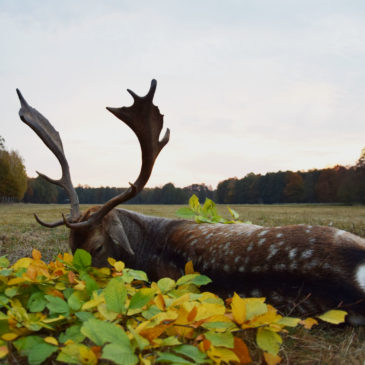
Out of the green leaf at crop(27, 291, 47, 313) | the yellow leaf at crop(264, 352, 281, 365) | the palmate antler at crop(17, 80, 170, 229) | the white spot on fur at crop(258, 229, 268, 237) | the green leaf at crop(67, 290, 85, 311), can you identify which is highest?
the palmate antler at crop(17, 80, 170, 229)

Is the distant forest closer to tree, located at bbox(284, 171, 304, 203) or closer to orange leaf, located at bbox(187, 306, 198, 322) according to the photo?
tree, located at bbox(284, 171, 304, 203)

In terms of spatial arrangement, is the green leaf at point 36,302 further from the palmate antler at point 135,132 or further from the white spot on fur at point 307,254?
the white spot on fur at point 307,254

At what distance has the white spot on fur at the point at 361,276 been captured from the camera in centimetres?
206

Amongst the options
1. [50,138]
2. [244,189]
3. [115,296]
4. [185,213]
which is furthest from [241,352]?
[244,189]

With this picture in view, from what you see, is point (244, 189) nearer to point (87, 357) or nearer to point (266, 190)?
point (266, 190)

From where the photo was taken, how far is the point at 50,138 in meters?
3.80

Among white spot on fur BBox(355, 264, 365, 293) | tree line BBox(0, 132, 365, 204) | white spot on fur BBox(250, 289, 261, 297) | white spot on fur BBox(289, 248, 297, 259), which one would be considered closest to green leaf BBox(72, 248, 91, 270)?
white spot on fur BBox(250, 289, 261, 297)

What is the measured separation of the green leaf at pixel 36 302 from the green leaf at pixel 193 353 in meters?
0.91

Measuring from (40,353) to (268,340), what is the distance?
3.34ft

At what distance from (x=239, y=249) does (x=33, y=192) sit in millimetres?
50955

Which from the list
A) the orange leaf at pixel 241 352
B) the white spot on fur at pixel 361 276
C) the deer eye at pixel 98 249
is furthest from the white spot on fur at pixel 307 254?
the deer eye at pixel 98 249

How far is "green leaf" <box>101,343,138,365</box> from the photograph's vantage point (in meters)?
1.30

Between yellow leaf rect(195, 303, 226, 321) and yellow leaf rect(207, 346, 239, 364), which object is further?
yellow leaf rect(195, 303, 226, 321)

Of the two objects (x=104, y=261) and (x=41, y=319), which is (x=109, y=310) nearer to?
(x=41, y=319)
